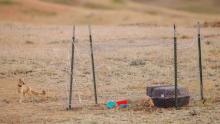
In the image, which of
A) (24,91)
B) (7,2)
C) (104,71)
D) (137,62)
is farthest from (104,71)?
(7,2)

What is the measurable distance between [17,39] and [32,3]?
73.6ft

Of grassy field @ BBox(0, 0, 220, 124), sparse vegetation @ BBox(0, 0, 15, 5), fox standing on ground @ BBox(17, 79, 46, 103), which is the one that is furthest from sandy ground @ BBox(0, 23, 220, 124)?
sparse vegetation @ BBox(0, 0, 15, 5)

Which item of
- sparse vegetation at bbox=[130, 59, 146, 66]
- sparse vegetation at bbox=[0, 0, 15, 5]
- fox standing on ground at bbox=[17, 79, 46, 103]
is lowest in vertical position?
fox standing on ground at bbox=[17, 79, 46, 103]

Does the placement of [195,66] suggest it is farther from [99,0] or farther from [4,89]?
[99,0]

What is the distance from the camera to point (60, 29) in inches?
1312

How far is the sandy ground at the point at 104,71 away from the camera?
1519 centimetres

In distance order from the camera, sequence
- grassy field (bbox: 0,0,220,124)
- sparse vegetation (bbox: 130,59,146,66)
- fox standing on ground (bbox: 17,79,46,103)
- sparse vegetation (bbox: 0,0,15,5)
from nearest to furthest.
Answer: grassy field (bbox: 0,0,220,124), fox standing on ground (bbox: 17,79,46,103), sparse vegetation (bbox: 130,59,146,66), sparse vegetation (bbox: 0,0,15,5)

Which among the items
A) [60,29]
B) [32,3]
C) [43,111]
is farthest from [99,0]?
[43,111]

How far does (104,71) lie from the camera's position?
70.7ft

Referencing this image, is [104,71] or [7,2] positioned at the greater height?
[7,2]

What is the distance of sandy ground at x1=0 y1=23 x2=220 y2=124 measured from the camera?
15.2 metres

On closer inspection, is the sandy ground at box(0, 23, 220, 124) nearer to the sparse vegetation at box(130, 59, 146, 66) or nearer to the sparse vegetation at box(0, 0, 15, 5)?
the sparse vegetation at box(130, 59, 146, 66)

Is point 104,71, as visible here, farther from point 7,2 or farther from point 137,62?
point 7,2

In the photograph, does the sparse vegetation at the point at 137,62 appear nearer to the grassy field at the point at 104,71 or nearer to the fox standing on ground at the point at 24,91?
the grassy field at the point at 104,71
